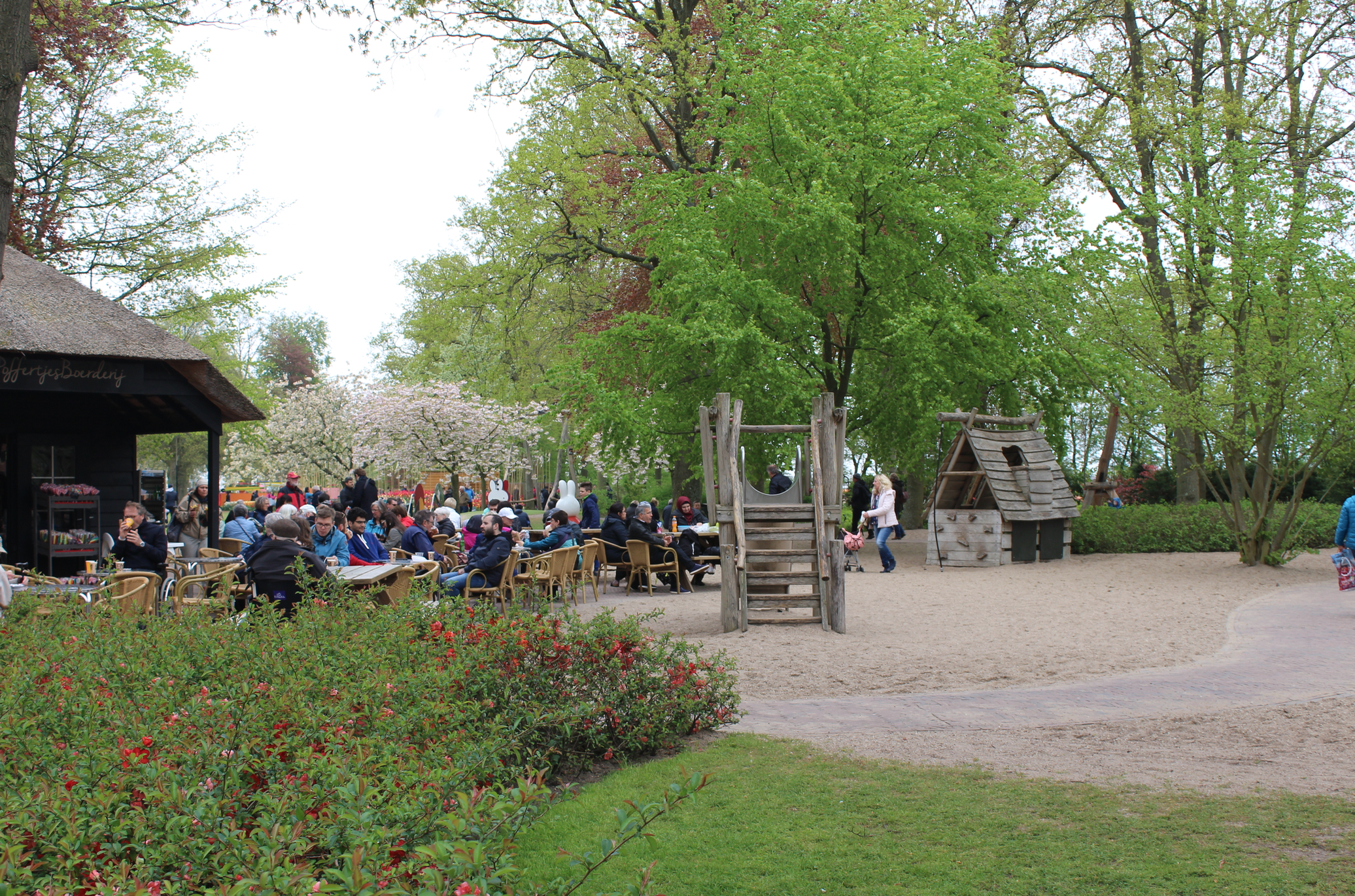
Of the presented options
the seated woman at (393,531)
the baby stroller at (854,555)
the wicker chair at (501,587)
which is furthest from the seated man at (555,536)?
the baby stroller at (854,555)

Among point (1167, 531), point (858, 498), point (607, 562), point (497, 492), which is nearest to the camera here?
point (607, 562)

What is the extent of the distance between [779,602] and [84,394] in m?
11.3

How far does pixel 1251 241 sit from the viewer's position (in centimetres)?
1516

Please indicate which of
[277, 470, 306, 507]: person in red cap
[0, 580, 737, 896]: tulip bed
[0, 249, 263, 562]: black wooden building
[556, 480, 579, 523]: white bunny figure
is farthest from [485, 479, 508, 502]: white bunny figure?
[0, 580, 737, 896]: tulip bed

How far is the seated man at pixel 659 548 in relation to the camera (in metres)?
15.5

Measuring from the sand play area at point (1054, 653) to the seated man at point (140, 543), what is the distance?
17.0 feet

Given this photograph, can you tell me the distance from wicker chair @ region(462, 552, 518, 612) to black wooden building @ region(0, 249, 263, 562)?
14.8ft

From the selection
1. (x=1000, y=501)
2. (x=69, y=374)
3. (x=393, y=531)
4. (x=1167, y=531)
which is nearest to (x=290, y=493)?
(x=393, y=531)

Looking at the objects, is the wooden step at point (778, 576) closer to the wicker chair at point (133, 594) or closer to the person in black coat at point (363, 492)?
the wicker chair at point (133, 594)

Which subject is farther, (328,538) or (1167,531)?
(1167,531)

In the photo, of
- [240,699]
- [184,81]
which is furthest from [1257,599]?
[184,81]

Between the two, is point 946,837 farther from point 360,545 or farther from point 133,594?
point 360,545

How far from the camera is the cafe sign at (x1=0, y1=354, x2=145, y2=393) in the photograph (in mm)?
12164

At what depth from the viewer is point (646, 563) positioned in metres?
15.5
